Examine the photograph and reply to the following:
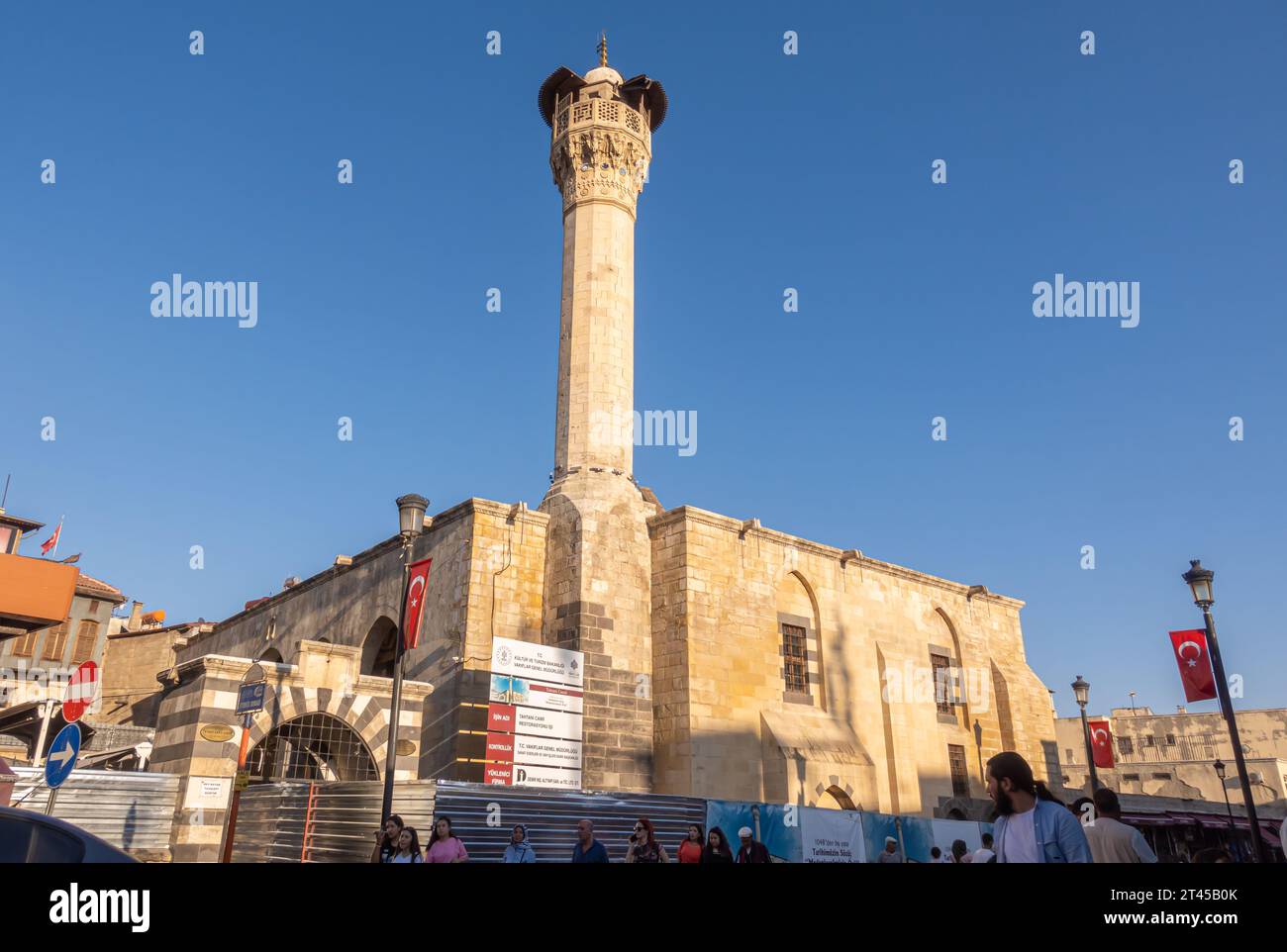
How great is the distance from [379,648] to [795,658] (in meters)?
10.9

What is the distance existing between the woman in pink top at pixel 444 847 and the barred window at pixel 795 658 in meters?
15.0

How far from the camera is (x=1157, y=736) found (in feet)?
174

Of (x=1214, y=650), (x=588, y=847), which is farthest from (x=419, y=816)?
(x=1214, y=650)

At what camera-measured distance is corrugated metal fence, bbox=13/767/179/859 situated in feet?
42.0

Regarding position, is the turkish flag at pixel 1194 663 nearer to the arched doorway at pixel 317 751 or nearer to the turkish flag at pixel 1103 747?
the turkish flag at pixel 1103 747

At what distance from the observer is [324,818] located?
12758 millimetres

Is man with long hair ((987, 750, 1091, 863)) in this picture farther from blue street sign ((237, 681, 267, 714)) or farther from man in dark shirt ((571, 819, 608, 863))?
blue street sign ((237, 681, 267, 714))

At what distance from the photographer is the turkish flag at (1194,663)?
15.2 metres

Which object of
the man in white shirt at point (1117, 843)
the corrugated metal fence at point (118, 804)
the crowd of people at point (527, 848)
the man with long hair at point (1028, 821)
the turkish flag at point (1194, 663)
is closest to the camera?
the man with long hair at point (1028, 821)

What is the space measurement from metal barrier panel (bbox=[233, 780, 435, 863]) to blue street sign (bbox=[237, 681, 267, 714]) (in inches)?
65.8

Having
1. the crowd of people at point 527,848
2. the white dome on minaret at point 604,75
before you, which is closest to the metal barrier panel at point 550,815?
the crowd of people at point 527,848

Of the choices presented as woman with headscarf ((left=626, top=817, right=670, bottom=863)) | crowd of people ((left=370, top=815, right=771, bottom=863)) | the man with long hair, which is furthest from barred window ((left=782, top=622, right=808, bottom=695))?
the man with long hair

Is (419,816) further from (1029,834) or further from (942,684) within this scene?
(942,684)
